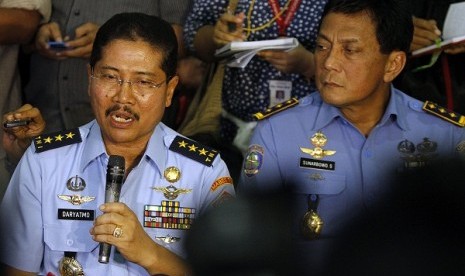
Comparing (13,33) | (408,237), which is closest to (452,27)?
(13,33)

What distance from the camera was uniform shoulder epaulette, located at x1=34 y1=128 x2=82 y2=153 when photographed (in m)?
3.00

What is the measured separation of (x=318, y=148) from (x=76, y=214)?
1.09m

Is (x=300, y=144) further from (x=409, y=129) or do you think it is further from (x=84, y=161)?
(x=84, y=161)

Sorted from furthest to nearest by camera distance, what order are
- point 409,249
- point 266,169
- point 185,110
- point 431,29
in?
point 185,110
point 431,29
point 266,169
point 409,249

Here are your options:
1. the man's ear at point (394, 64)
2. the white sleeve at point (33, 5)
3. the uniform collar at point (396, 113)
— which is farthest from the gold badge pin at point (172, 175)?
the white sleeve at point (33, 5)

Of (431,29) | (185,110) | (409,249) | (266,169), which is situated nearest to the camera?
(409,249)

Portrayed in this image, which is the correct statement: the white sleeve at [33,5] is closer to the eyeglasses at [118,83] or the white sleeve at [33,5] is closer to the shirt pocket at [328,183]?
the eyeglasses at [118,83]

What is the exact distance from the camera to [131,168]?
10.1 ft

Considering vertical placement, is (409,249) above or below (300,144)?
above

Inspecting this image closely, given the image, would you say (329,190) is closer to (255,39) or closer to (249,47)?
(249,47)

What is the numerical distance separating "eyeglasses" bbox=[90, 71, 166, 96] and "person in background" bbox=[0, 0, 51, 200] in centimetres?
114

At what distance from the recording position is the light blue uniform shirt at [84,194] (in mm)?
2881

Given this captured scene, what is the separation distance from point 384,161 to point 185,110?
59.3 inches

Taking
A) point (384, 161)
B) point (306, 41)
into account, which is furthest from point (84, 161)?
point (306, 41)
